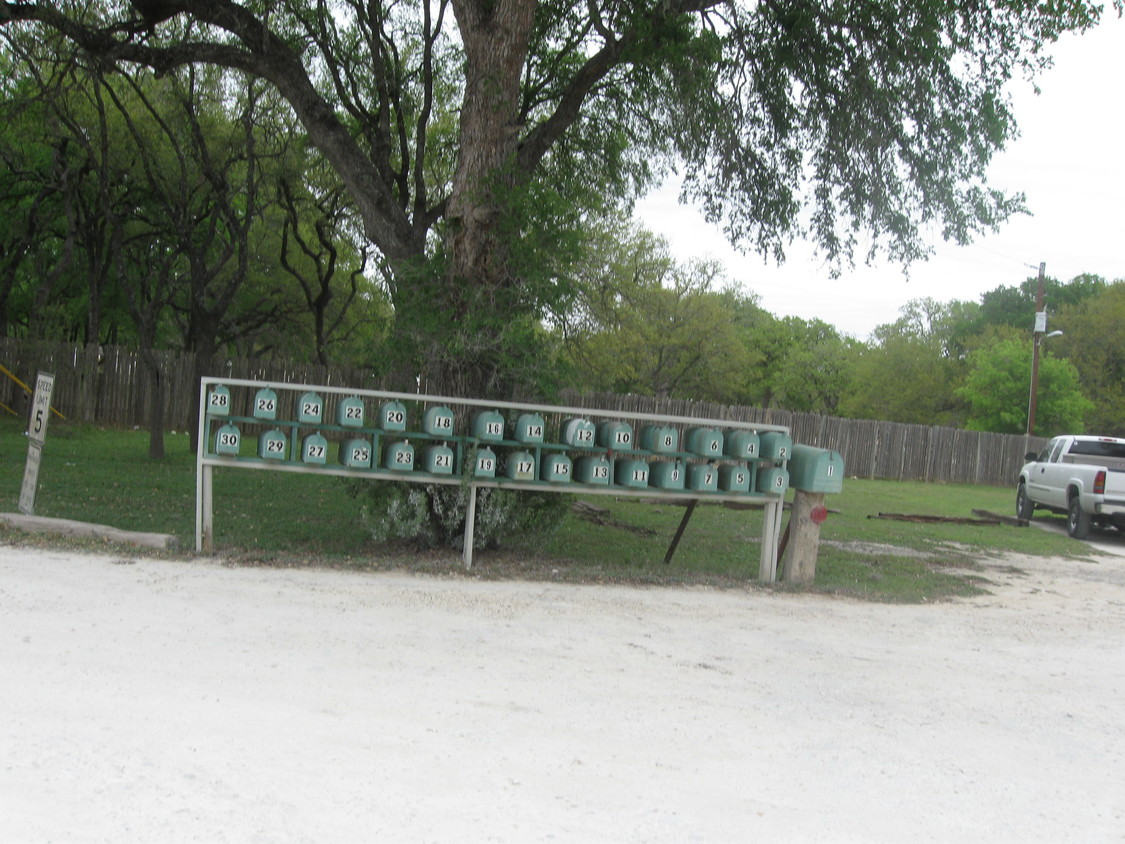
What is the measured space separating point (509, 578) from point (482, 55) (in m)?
5.40

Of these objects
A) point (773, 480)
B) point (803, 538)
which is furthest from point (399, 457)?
point (803, 538)

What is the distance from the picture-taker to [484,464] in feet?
31.1

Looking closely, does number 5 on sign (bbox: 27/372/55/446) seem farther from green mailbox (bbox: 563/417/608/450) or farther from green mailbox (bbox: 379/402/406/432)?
green mailbox (bbox: 563/417/608/450)

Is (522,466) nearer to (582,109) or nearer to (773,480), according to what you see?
(773,480)

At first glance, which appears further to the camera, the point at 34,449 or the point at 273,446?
the point at 34,449

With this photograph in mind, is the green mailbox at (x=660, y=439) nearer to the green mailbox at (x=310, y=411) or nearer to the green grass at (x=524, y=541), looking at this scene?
the green grass at (x=524, y=541)

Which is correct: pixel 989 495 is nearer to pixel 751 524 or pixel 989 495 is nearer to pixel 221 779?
pixel 751 524

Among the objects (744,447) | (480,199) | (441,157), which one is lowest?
(744,447)

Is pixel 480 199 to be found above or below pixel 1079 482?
above

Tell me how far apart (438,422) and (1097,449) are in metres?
15.2

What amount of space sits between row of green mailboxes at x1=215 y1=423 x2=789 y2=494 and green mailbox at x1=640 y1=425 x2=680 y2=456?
0.59ft

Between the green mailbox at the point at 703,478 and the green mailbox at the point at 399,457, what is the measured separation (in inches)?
108

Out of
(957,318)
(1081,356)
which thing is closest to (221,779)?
(1081,356)

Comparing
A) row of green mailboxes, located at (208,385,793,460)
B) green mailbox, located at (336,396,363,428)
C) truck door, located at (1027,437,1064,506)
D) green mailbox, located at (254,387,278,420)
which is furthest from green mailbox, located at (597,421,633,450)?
truck door, located at (1027,437,1064,506)
